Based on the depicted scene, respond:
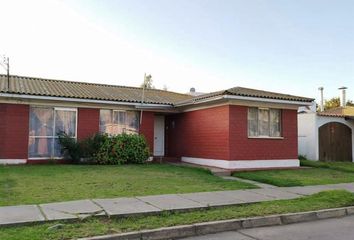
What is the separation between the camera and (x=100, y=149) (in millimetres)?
16406

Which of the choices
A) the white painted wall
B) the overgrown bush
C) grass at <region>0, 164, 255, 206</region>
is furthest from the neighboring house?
the white painted wall

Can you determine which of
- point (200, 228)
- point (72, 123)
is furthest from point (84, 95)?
point (200, 228)

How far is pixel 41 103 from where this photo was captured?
16.2 m

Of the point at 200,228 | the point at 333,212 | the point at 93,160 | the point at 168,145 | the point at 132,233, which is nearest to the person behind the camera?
the point at 132,233

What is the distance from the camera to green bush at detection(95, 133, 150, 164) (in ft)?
54.2

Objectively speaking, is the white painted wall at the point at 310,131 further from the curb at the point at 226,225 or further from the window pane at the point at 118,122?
the curb at the point at 226,225

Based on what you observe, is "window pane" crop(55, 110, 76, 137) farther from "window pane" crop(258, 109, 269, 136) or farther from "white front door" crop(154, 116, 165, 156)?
"window pane" crop(258, 109, 269, 136)


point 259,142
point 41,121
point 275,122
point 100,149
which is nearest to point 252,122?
point 259,142

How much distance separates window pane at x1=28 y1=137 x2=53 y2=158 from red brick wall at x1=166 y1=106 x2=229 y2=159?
6.48 metres

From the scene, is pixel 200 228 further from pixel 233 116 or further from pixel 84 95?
pixel 84 95

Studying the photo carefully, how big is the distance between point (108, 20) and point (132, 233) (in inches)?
443

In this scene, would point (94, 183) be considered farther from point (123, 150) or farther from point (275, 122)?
point (275, 122)

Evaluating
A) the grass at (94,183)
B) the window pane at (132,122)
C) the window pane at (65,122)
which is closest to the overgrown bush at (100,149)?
the window pane at (65,122)

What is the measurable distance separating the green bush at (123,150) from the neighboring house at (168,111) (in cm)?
108
